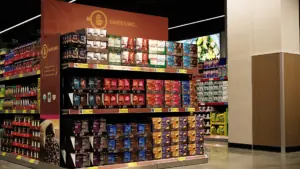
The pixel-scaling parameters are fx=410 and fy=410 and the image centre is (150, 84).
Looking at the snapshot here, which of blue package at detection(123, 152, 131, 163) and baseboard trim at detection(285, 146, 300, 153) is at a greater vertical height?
blue package at detection(123, 152, 131, 163)

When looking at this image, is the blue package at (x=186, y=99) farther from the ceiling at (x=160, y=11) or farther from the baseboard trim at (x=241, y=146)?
the ceiling at (x=160, y=11)

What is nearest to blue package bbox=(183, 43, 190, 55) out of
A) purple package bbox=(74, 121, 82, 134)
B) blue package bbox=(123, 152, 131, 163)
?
blue package bbox=(123, 152, 131, 163)

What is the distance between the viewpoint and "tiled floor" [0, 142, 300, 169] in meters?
5.87

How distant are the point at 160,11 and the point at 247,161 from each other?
8981mm

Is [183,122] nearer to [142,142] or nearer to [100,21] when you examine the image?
[142,142]

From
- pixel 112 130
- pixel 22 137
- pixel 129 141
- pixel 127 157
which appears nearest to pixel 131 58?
pixel 112 130

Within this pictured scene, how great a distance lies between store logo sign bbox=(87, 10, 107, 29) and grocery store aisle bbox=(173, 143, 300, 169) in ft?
9.36

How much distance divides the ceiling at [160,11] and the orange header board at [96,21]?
5423mm

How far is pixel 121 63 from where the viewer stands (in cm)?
561

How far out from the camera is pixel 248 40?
26.9 ft

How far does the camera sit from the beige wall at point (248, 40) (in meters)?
7.70

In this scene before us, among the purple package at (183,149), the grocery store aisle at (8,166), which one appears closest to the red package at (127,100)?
the purple package at (183,149)

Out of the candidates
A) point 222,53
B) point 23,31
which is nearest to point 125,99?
point 222,53

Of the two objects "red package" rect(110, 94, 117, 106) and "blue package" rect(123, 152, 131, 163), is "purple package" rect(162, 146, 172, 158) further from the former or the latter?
"red package" rect(110, 94, 117, 106)
